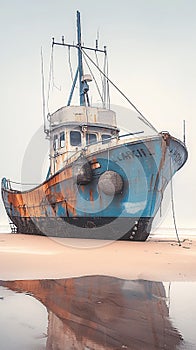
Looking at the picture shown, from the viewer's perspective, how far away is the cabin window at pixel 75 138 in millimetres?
13863

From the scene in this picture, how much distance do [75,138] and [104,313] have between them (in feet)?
35.4

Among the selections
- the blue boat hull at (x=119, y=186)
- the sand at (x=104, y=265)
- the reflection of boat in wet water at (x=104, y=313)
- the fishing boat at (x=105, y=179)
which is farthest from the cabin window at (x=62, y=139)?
the reflection of boat in wet water at (x=104, y=313)

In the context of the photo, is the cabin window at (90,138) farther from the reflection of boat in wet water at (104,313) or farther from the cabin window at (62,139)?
the reflection of boat in wet water at (104,313)

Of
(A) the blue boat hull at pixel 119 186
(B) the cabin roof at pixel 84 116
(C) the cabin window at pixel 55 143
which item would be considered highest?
(B) the cabin roof at pixel 84 116

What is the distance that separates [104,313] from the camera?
357 cm

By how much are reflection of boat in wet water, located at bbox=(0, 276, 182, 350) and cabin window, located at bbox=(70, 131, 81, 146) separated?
29.1 feet

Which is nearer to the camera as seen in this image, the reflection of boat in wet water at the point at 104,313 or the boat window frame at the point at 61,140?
the reflection of boat in wet water at the point at 104,313

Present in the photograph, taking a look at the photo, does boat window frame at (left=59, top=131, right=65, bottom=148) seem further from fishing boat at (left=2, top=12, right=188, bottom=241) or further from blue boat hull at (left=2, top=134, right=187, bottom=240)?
blue boat hull at (left=2, top=134, right=187, bottom=240)

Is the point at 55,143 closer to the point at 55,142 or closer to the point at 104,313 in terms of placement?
the point at 55,142

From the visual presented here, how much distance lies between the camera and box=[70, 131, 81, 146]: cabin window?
13863 millimetres

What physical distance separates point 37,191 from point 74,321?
12.2 m

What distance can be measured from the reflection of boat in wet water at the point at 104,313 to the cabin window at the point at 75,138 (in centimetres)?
888

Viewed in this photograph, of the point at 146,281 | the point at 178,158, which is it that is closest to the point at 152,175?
the point at 178,158

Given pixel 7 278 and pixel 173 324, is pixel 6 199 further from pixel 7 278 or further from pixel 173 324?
pixel 173 324
